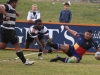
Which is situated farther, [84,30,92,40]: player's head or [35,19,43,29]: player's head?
[35,19,43,29]: player's head

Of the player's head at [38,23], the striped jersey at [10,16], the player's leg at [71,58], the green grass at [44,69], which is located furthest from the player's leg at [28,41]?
the striped jersey at [10,16]

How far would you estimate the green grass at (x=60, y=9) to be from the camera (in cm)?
2967

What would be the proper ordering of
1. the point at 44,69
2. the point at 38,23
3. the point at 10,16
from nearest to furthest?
the point at 44,69, the point at 10,16, the point at 38,23

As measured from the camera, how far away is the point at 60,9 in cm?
3234

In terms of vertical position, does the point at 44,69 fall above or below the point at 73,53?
above

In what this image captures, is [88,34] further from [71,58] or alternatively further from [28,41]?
[28,41]

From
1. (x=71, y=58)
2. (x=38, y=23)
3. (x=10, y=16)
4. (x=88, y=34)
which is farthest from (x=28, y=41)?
(x=10, y=16)

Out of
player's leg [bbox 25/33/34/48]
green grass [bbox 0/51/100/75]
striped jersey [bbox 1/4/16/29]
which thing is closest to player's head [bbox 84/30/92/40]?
green grass [bbox 0/51/100/75]

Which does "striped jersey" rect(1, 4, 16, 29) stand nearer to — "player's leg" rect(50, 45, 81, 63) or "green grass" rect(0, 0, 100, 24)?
"player's leg" rect(50, 45, 81, 63)

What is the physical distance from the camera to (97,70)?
12344 millimetres

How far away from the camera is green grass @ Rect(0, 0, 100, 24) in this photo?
1168 inches

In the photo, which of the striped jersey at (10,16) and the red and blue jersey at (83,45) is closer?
the striped jersey at (10,16)

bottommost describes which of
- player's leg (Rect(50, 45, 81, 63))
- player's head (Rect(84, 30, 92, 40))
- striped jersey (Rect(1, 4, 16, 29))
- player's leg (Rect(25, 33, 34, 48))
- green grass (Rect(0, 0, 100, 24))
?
green grass (Rect(0, 0, 100, 24))

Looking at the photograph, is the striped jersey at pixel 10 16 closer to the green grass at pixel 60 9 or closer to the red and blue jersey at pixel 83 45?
the red and blue jersey at pixel 83 45
